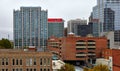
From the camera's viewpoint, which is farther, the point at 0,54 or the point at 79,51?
the point at 79,51

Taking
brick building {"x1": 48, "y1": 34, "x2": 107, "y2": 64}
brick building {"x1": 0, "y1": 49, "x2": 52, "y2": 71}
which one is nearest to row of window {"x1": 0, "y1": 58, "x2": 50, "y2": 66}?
brick building {"x1": 0, "y1": 49, "x2": 52, "y2": 71}

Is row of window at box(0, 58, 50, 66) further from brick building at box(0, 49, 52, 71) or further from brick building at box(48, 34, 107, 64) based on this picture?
brick building at box(48, 34, 107, 64)

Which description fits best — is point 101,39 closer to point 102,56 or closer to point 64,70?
point 102,56

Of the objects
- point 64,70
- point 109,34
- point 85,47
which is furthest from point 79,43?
point 64,70

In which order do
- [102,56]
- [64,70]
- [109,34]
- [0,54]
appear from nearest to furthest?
[0,54]
[64,70]
[102,56]
[109,34]

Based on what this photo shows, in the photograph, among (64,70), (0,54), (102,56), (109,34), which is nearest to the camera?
(0,54)

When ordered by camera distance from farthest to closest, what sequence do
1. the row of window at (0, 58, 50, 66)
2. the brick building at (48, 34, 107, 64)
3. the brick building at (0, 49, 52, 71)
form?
the brick building at (48, 34, 107, 64), the row of window at (0, 58, 50, 66), the brick building at (0, 49, 52, 71)

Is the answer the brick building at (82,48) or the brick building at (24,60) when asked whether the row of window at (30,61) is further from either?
the brick building at (82,48)

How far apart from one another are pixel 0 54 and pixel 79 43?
63.2 m

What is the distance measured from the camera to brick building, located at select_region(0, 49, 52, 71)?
5781cm

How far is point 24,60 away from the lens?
58.6 meters

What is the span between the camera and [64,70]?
64.2m

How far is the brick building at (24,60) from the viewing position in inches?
2276

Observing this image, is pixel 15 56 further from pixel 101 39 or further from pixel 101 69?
pixel 101 39
